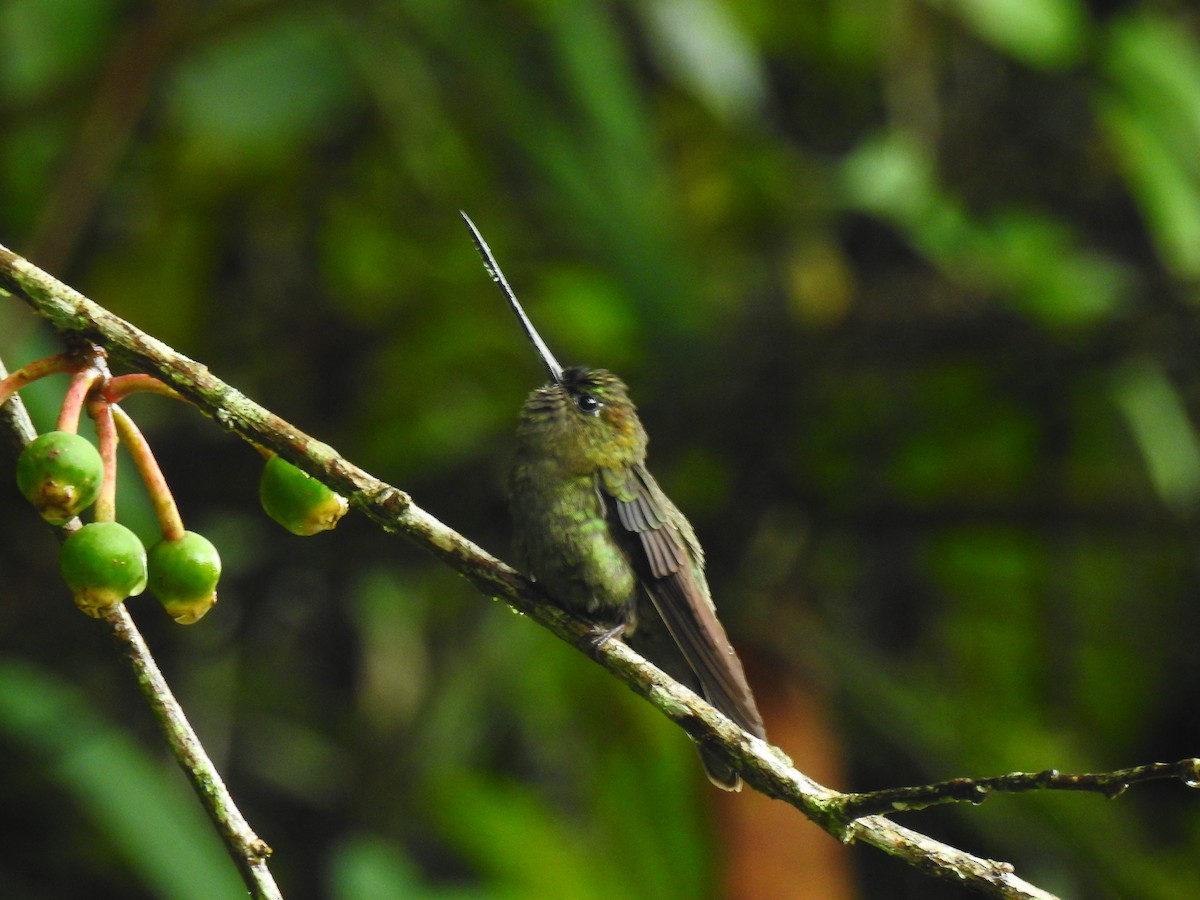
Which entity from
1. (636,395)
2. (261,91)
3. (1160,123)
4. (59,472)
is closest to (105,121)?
(261,91)

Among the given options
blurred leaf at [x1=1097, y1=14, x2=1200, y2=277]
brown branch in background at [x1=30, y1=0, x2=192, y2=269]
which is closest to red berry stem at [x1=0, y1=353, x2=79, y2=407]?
brown branch in background at [x1=30, y1=0, x2=192, y2=269]

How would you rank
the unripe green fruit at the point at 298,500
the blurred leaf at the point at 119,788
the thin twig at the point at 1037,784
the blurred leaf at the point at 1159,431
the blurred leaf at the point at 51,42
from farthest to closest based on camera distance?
the blurred leaf at the point at 1159,431, the blurred leaf at the point at 51,42, the blurred leaf at the point at 119,788, the unripe green fruit at the point at 298,500, the thin twig at the point at 1037,784

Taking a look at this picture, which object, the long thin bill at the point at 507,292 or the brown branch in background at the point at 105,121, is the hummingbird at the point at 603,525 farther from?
the brown branch in background at the point at 105,121

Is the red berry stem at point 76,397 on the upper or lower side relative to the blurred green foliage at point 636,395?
lower

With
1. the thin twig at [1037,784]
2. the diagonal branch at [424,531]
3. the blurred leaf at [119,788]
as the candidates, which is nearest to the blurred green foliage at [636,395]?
the blurred leaf at [119,788]

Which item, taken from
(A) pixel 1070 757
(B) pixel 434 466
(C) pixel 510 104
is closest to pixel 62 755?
(B) pixel 434 466

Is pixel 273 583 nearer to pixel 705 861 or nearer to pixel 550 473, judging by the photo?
pixel 705 861

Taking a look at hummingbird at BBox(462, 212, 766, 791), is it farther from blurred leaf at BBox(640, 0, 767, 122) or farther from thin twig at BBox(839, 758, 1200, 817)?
blurred leaf at BBox(640, 0, 767, 122)
